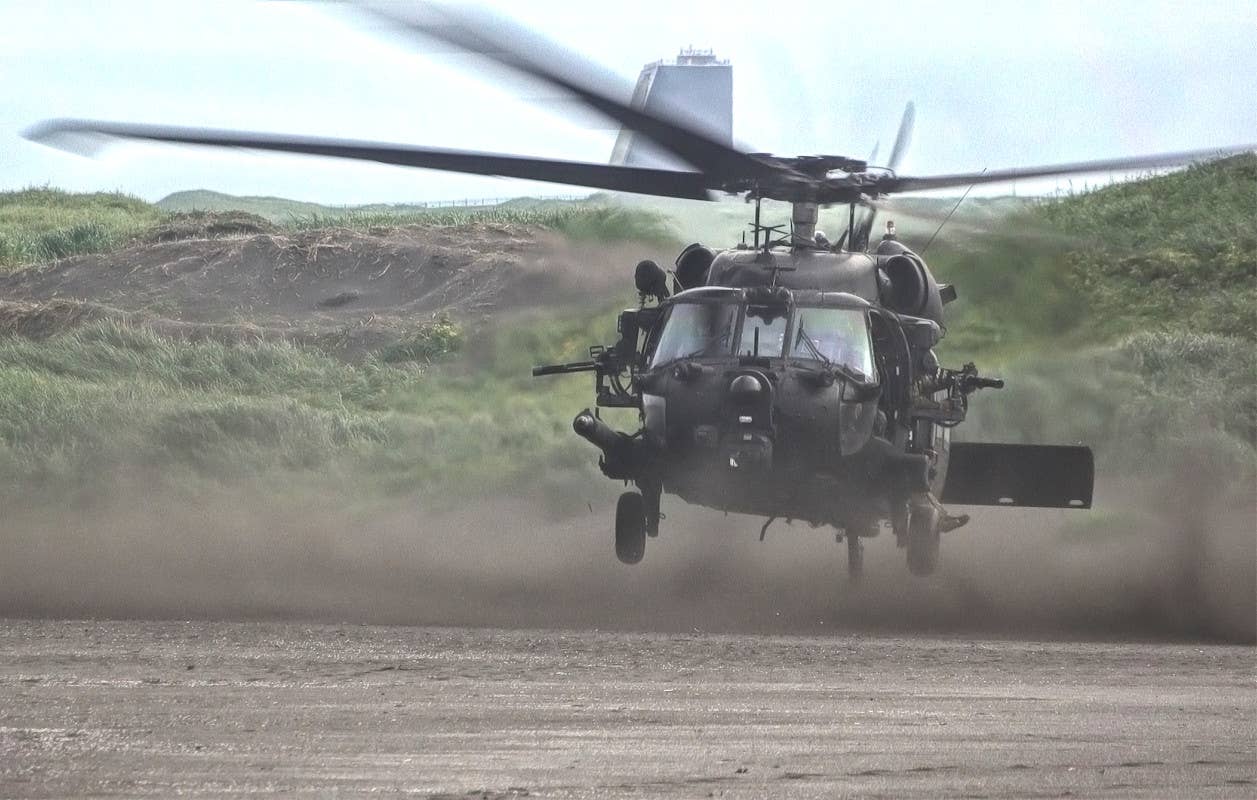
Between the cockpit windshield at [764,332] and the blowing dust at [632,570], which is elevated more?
the cockpit windshield at [764,332]

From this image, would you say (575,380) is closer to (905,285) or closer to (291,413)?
(905,285)

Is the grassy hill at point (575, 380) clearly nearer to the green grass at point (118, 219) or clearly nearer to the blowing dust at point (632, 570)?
the blowing dust at point (632, 570)

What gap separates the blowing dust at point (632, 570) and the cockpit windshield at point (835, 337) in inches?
115

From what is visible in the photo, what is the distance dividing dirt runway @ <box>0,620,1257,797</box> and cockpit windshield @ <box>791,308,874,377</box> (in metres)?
2.29

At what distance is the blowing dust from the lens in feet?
57.1

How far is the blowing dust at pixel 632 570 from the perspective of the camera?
17406mm

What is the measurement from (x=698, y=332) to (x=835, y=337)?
107 cm

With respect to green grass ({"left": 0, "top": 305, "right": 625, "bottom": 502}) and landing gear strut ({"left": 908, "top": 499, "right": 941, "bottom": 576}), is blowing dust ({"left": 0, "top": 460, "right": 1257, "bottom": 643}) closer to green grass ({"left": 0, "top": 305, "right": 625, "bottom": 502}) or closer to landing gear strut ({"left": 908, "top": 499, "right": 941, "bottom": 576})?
green grass ({"left": 0, "top": 305, "right": 625, "bottom": 502})

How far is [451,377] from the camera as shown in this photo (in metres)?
21.0

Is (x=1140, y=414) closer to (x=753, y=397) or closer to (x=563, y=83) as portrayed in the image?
(x=753, y=397)

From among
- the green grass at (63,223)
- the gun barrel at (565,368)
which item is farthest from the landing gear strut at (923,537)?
the green grass at (63,223)

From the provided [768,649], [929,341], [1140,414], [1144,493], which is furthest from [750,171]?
[1140,414]

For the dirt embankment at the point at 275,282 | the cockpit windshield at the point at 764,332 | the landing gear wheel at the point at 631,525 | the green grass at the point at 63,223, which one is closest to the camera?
the cockpit windshield at the point at 764,332

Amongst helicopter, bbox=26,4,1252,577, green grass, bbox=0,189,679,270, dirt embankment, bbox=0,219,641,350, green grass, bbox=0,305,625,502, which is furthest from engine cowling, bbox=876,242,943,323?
green grass, bbox=0,189,679,270
